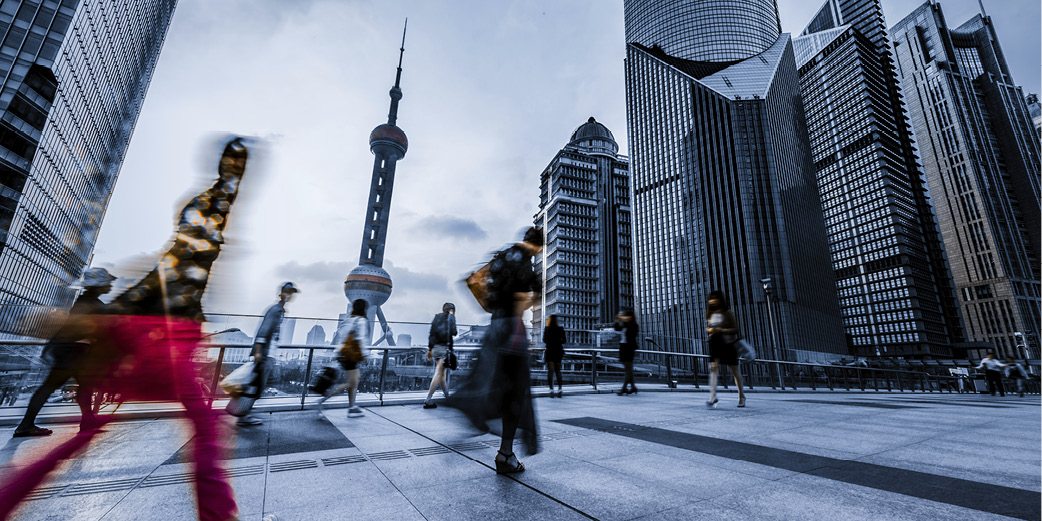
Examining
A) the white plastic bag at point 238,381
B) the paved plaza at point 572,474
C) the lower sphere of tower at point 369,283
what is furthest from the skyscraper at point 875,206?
the white plastic bag at point 238,381

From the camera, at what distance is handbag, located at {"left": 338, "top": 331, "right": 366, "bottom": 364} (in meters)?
6.12

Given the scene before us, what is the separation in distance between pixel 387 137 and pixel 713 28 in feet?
275

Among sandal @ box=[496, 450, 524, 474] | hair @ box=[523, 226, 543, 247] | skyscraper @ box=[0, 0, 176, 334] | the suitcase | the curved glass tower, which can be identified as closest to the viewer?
sandal @ box=[496, 450, 524, 474]

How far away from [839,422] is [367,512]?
241 inches

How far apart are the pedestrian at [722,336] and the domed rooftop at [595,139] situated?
340 ft

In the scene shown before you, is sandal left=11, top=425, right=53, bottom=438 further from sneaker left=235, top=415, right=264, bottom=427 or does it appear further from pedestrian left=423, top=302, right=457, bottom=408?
pedestrian left=423, top=302, right=457, bottom=408

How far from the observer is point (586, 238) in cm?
9444

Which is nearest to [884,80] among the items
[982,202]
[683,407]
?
[982,202]

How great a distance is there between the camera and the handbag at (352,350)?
20.1ft

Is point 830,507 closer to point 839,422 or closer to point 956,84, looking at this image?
point 839,422

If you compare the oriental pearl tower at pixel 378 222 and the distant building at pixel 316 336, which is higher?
the oriental pearl tower at pixel 378 222

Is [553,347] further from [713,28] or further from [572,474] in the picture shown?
[713,28]

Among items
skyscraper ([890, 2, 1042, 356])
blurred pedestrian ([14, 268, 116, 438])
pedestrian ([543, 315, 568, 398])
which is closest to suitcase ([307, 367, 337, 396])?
blurred pedestrian ([14, 268, 116, 438])

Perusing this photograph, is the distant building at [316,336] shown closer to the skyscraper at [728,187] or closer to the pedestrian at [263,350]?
the pedestrian at [263,350]
